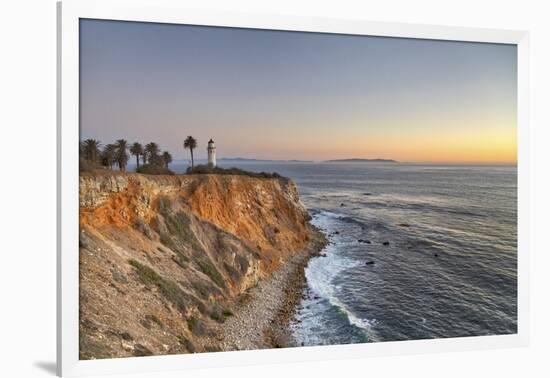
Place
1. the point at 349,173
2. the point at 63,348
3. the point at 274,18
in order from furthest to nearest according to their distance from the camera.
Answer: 1. the point at 349,173
2. the point at 274,18
3. the point at 63,348

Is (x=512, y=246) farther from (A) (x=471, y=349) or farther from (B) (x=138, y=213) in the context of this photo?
(B) (x=138, y=213)

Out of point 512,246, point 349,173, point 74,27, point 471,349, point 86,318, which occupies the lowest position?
point 471,349

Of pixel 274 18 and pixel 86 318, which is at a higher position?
pixel 274 18

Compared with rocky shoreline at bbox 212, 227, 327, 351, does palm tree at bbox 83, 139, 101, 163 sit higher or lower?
higher

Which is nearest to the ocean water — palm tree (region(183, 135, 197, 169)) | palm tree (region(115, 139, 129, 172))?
palm tree (region(183, 135, 197, 169))

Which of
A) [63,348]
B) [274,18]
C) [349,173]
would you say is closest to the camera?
[63,348]

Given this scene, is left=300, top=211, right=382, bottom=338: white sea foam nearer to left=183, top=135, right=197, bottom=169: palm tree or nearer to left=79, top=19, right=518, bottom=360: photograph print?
left=79, top=19, right=518, bottom=360: photograph print

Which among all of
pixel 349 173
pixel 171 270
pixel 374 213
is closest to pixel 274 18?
pixel 349 173
